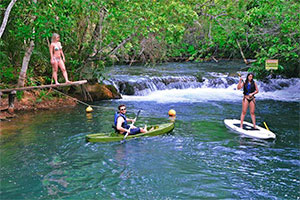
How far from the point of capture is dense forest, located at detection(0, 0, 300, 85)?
10852 millimetres

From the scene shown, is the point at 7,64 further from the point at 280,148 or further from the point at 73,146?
the point at 280,148

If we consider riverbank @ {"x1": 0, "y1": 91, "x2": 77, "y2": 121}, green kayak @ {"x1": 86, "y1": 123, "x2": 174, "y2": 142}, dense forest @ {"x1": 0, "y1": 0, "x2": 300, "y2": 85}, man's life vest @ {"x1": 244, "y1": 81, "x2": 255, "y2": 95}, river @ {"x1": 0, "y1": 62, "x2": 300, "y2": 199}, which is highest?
dense forest @ {"x1": 0, "y1": 0, "x2": 300, "y2": 85}

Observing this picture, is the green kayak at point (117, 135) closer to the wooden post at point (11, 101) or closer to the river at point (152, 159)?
the river at point (152, 159)

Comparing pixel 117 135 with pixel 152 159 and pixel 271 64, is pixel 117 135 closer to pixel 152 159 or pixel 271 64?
pixel 152 159

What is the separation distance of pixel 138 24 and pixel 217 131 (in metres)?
5.49

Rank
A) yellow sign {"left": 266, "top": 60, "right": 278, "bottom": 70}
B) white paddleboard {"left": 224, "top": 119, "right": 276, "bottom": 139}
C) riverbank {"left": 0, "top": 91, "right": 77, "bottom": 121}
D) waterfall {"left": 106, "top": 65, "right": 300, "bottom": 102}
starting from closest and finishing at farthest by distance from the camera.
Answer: white paddleboard {"left": 224, "top": 119, "right": 276, "bottom": 139} → yellow sign {"left": 266, "top": 60, "right": 278, "bottom": 70} → riverbank {"left": 0, "top": 91, "right": 77, "bottom": 121} → waterfall {"left": 106, "top": 65, "right": 300, "bottom": 102}

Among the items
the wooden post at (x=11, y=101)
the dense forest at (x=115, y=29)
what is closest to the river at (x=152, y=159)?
the wooden post at (x=11, y=101)

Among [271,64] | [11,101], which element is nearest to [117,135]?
[11,101]

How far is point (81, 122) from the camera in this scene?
11781mm

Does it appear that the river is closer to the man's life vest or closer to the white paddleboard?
the white paddleboard

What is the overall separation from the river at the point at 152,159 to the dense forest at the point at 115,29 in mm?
2401

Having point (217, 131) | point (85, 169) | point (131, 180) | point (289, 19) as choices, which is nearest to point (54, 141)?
point (85, 169)

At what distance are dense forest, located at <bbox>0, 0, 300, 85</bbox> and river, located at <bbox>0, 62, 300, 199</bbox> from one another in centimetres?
240

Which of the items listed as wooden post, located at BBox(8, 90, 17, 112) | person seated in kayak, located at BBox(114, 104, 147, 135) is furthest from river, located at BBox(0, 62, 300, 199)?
wooden post, located at BBox(8, 90, 17, 112)
